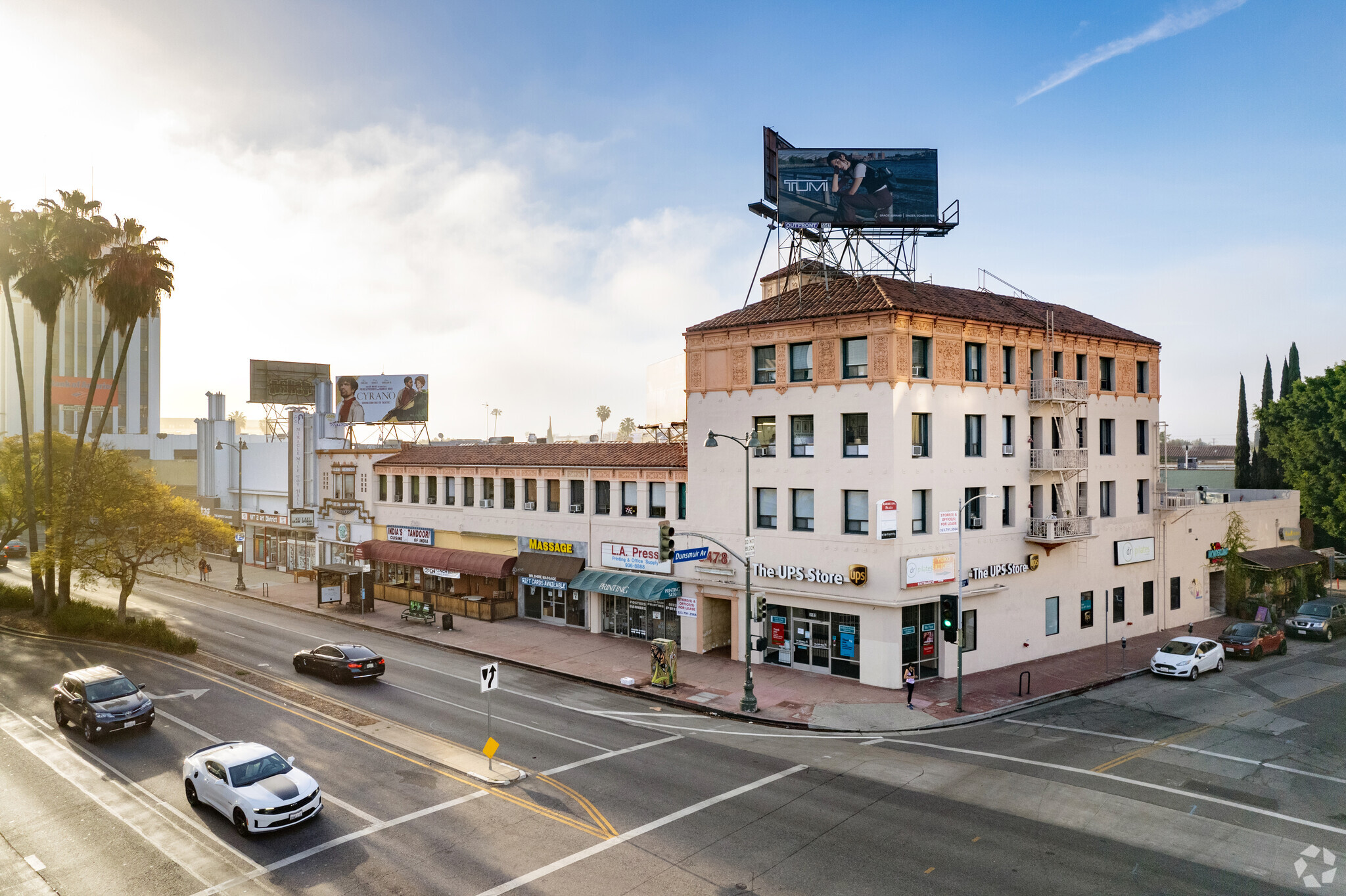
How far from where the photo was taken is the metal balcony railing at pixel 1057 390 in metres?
35.2

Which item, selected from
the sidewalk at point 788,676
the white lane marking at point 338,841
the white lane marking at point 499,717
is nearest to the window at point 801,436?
the sidewalk at point 788,676

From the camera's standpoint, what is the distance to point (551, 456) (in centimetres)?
4472

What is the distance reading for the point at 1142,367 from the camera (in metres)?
41.3

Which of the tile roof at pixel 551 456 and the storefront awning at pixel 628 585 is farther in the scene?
the tile roof at pixel 551 456

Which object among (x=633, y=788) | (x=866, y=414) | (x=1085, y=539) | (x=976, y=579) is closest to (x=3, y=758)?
(x=633, y=788)

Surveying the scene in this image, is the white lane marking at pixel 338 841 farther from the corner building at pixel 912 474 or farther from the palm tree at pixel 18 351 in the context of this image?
the palm tree at pixel 18 351

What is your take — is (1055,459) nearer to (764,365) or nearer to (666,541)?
(764,365)

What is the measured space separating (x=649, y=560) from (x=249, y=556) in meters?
48.2

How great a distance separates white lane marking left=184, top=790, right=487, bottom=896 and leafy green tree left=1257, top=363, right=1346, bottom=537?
6366 centimetres

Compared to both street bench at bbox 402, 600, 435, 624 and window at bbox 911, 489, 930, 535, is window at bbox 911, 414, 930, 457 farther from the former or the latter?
street bench at bbox 402, 600, 435, 624

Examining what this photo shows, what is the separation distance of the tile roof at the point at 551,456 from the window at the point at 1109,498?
22068mm

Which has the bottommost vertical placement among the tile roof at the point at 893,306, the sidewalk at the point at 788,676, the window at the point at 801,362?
the sidewalk at the point at 788,676

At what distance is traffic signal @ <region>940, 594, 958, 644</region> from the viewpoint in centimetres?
2855

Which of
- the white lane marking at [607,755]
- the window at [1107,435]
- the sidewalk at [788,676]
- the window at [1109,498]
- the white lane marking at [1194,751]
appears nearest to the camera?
the white lane marking at [607,755]
